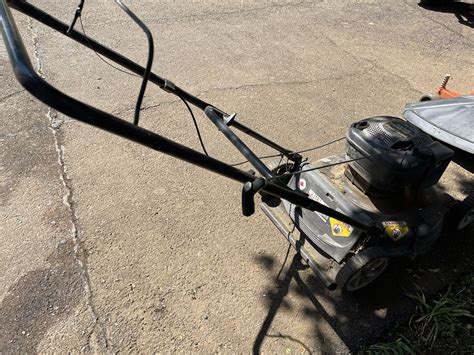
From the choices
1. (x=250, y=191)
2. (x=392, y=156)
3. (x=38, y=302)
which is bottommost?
(x=38, y=302)

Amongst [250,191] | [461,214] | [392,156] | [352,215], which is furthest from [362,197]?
[250,191]

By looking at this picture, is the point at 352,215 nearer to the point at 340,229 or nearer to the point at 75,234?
the point at 340,229

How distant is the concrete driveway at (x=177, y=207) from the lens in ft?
7.68

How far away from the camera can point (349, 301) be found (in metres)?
2.55

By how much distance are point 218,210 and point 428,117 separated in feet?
5.38

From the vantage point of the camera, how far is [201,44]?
16.7ft

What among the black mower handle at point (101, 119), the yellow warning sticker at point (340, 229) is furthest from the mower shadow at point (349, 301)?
the black mower handle at point (101, 119)

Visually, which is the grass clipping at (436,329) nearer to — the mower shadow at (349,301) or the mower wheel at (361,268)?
the mower shadow at (349,301)

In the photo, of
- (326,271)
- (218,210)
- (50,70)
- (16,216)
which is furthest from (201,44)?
(326,271)

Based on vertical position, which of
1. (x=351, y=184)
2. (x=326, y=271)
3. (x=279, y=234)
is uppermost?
(x=351, y=184)

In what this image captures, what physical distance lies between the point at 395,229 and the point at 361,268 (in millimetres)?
325

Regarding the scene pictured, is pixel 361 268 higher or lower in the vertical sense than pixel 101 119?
lower

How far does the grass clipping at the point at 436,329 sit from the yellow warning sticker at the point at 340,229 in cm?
63

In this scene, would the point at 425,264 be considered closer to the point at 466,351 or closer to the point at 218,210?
the point at 466,351
